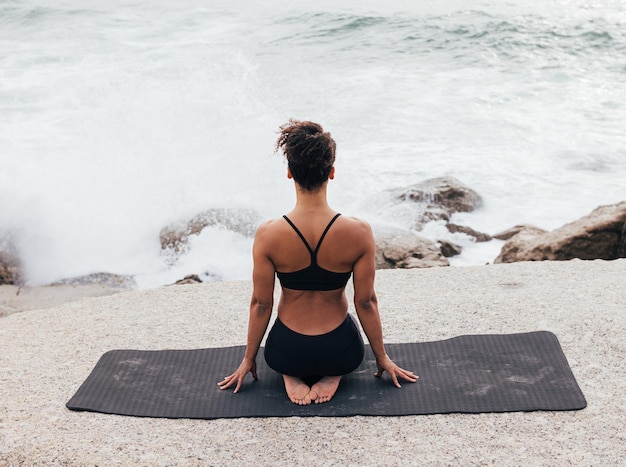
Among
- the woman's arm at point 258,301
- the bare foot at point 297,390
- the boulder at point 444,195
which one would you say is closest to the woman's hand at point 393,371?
the bare foot at point 297,390

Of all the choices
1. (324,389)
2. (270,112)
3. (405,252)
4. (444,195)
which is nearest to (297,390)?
(324,389)

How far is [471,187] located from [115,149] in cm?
613

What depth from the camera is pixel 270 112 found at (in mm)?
13812

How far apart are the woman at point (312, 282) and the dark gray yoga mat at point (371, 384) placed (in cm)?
12

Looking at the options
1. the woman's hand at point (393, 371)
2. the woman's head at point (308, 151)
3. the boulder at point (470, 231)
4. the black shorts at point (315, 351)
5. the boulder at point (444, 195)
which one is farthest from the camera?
the boulder at point (444, 195)

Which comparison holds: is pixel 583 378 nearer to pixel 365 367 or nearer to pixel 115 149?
pixel 365 367

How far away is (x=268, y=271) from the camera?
353cm

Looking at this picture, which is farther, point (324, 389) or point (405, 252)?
point (405, 252)

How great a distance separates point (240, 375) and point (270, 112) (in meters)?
10.5

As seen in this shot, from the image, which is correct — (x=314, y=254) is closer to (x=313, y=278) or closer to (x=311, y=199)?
(x=313, y=278)

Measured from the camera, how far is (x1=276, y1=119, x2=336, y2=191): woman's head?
10.9 ft

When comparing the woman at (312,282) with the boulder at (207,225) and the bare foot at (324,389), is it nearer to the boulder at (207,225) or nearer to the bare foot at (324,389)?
the bare foot at (324,389)

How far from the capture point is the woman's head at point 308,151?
3316mm

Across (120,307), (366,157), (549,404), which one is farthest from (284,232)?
(366,157)
